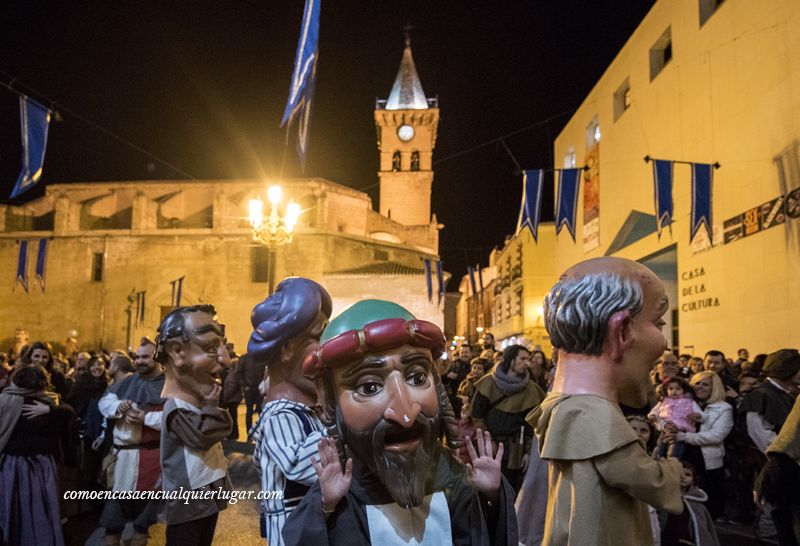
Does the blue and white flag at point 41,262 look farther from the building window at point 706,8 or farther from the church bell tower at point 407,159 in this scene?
the building window at point 706,8

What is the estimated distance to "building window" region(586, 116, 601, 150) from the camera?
22109mm

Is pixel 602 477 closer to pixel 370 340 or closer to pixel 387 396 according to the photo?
pixel 387 396

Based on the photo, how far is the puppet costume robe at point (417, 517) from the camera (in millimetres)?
1860

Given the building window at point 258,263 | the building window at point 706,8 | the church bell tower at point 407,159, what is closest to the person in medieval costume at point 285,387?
the building window at point 706,8

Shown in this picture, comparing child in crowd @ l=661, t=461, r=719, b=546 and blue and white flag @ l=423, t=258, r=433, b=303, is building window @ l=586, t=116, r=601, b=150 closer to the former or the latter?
blue and white flag @ l=423, t=258, r=433, b=303

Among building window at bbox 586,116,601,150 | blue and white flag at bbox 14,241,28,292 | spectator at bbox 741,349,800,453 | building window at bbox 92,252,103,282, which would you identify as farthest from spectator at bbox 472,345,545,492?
building window at bbox 92,252,103,282

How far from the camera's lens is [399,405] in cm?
181

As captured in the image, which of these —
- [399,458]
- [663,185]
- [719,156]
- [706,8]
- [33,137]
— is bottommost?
[399,458]

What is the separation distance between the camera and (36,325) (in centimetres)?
3766

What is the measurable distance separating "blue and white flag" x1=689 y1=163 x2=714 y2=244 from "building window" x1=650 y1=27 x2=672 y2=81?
17.2 feet

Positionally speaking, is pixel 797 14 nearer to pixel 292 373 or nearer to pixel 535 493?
pixel 535 493

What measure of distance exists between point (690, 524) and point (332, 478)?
8.61ft

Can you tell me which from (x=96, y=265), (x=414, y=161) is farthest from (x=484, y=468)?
(x=414, y=161)

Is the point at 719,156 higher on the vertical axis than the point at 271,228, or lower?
higher
